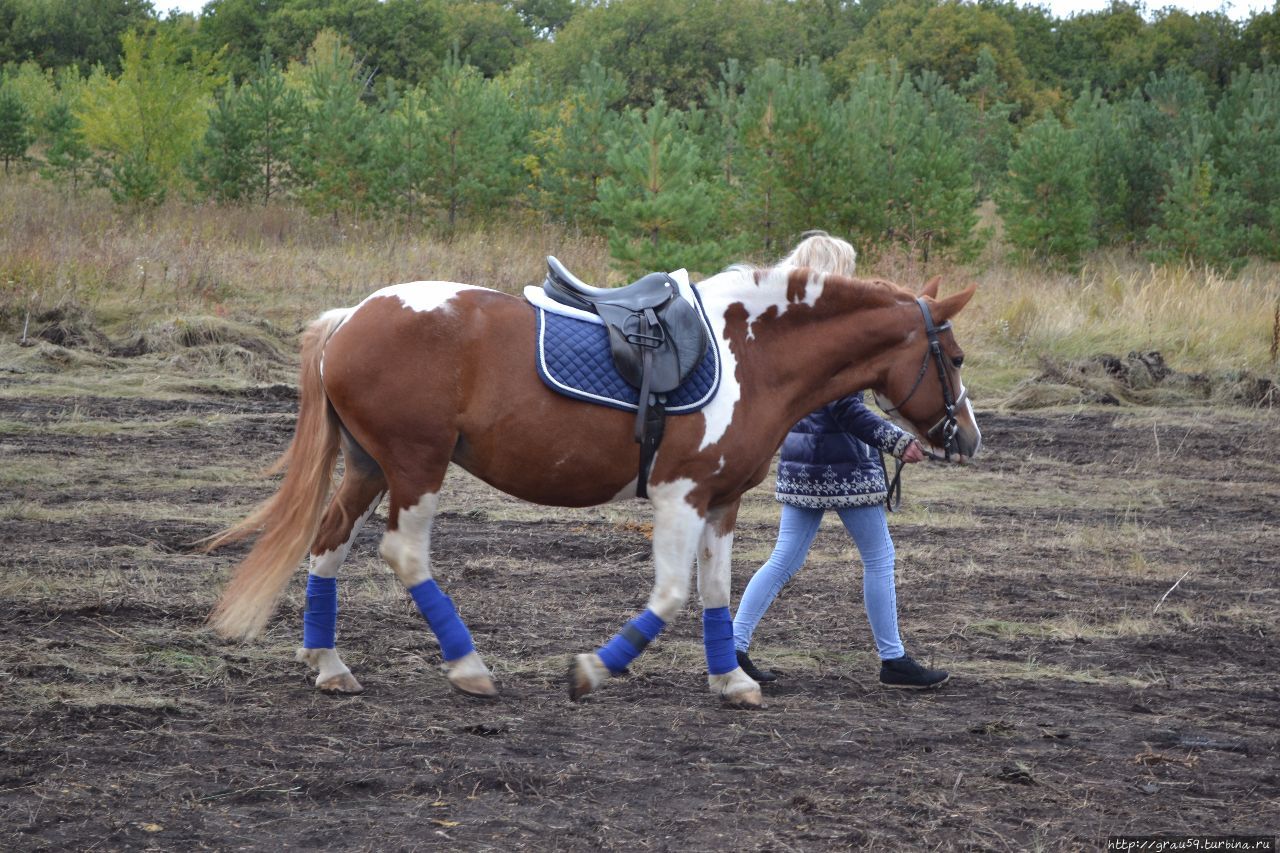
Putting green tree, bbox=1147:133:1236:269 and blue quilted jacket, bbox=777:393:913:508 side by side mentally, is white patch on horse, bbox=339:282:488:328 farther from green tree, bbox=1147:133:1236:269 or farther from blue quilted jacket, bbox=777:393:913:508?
green tree, bbox=1147:133:1236:269

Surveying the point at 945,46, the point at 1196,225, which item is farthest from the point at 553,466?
the point at 945,46

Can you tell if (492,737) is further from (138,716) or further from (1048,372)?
(1048,372)

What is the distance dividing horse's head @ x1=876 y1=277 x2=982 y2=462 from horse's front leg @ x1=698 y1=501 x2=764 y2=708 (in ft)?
2.58

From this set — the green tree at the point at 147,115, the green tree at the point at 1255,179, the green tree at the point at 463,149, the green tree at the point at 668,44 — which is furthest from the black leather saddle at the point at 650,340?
the green tree at the point at 668,44

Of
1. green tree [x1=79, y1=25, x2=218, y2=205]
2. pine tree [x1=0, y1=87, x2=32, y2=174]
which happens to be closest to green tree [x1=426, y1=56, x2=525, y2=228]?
green tree [x1=79, y1=25, x2=218, y2=205]

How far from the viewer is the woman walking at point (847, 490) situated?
16.8ft

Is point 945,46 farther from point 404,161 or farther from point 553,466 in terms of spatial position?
point 553,466

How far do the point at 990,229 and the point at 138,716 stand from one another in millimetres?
18040

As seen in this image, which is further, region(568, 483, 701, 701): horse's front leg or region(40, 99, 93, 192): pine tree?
region(40, 99, 93, 192): pine tree

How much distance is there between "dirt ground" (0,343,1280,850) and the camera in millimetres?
3668

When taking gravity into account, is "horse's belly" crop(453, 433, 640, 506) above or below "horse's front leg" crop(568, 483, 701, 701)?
above

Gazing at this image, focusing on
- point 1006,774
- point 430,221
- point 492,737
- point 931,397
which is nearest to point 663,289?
point 931,397

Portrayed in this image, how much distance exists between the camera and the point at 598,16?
2020 inches

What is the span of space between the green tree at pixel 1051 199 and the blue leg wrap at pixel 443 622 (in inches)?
Answer: 741
